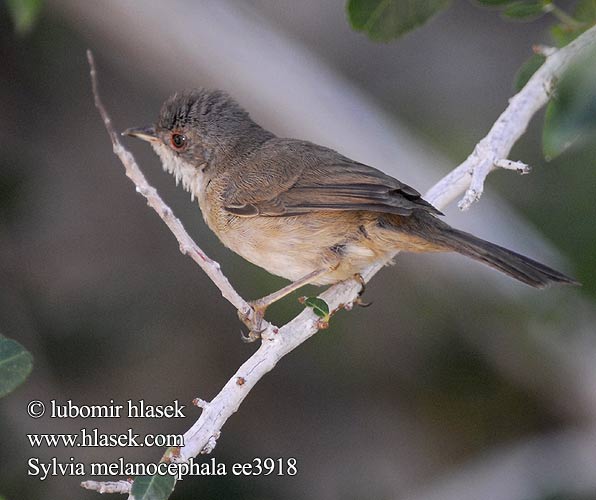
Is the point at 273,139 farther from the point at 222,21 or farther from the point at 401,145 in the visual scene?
the point at 222,21

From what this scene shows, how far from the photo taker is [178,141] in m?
4.83

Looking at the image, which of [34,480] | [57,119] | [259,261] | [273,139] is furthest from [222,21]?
[34,480]

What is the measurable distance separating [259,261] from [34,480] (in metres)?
1.61

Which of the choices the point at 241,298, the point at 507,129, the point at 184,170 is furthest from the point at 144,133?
the point at 507,129

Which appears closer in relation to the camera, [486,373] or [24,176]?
[24,176]

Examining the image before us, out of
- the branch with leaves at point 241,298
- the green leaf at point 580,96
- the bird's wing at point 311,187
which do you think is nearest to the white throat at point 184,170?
the bird's wing at point 311,187

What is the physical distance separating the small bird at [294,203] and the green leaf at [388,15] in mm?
791

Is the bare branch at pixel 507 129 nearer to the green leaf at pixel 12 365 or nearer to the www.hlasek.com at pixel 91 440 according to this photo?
the www.hlasek.com at pixel 91 440

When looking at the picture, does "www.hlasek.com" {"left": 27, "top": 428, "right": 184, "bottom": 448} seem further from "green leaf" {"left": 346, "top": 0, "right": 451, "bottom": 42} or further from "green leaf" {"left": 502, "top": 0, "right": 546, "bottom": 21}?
"green leaf" {"left": 502, "top": 0, "right": 546, "bottom": 21}

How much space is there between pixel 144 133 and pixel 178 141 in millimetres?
211

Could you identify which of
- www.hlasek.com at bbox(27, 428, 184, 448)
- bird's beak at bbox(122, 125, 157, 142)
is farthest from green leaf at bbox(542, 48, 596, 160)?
bird's beak at bbox(122, 125, 157, 142)

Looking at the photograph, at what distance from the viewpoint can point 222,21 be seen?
21.8 ft

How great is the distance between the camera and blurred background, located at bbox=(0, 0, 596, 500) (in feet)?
15.8

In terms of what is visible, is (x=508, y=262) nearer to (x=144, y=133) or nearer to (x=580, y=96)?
(x=580, y=96)
